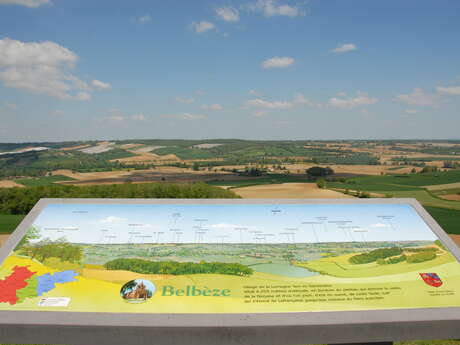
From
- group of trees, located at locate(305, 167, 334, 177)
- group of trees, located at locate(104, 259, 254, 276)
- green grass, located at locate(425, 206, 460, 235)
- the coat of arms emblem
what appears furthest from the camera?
group of trees, located at locate(305, 167, 334, 177)

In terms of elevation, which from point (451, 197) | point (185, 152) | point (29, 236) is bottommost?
point (451, 197)

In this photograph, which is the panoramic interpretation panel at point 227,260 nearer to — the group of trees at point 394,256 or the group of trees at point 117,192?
the group of trees at point 394,256

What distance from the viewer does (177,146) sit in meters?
74.2

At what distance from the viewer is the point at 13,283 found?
583cm

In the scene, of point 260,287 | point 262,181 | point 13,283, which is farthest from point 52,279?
point 262,181

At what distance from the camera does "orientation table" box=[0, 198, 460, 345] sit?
5.15 m

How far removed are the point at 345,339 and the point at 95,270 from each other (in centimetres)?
458

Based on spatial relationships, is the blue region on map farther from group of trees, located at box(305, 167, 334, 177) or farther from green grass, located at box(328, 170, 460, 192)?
group of trees, located at box(305, 167, 334, 177)

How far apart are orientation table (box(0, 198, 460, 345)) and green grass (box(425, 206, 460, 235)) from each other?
18092 millimetres

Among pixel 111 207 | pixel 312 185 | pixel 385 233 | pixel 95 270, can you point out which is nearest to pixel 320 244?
pixel 385 233

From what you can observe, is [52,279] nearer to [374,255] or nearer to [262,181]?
[374,255]

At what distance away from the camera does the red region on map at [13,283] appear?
5.53 metres

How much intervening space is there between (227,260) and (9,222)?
73.8ft

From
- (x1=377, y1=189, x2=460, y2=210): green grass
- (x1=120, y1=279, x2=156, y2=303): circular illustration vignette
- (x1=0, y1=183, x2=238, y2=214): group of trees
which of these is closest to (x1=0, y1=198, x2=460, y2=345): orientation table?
(x1=120, y1=279, x2=156, y2=303): circular illustration vignette
